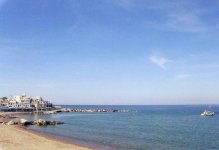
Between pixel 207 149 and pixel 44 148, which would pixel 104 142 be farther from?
pixel 207 149

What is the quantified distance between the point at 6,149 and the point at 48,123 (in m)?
56.0

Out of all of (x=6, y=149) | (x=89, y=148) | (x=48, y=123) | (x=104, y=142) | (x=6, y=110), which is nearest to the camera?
(x=6, y=149)

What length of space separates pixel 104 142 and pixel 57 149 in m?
11.0

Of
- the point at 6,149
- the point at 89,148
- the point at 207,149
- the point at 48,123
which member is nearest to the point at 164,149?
the point at 207,149

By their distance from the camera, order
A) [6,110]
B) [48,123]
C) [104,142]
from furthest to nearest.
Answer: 1. [6,110]
2. [48,123]
3. [104,142]

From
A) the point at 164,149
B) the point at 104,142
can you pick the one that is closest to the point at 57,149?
the point at 104,142

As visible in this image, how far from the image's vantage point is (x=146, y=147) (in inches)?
1916

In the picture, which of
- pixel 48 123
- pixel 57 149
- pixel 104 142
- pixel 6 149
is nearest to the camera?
pixel 6 149

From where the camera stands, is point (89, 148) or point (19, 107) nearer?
point (89, 148)

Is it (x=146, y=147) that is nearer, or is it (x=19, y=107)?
(x=146, y=147)

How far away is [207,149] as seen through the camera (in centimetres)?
4953

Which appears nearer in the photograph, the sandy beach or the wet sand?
the sandy beach

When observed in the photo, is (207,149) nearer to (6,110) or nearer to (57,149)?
(57,149)

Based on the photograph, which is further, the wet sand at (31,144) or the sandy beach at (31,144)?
the wet sand at (31,144)
